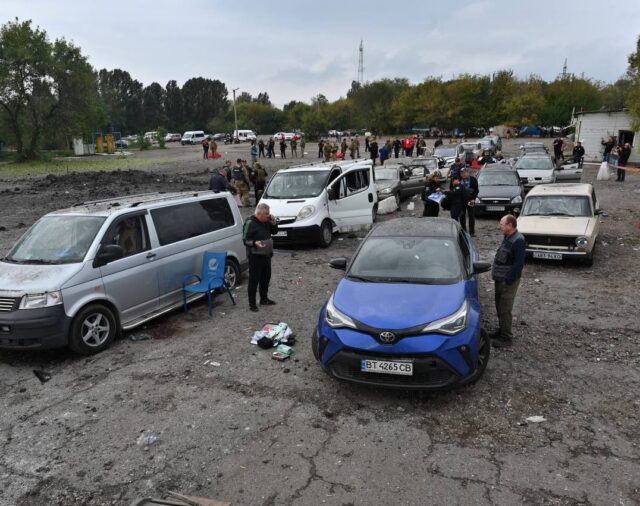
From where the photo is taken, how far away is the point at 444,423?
477 centimetres

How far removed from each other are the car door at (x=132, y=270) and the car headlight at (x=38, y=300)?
69cm

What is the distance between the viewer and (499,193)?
1598 cm

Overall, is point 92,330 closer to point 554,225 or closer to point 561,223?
point 554,225

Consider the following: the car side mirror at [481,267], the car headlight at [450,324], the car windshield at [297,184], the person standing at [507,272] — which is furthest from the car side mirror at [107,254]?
the car windshield at [297,184]

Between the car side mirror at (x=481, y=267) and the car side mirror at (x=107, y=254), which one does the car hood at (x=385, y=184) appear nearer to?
the car side mirror at (x=481, y=267)

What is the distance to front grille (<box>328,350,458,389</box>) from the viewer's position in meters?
4.77

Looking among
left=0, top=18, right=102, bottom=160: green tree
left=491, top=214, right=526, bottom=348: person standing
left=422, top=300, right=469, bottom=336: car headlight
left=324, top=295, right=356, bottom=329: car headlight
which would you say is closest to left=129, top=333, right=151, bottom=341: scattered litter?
left=324, top=295, right=356, bottom=329: car headlight

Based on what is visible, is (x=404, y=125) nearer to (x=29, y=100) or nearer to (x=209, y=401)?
(x=29, y=100)

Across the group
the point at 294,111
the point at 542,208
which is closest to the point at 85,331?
the point at 542,208

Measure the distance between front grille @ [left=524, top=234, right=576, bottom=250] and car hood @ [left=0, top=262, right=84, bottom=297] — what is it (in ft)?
28.0

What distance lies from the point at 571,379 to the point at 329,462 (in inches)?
123

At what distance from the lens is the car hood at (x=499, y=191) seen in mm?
15875

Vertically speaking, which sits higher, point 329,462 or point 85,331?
point 85,331

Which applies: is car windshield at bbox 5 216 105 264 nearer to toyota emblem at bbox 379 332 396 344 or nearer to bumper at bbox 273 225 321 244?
toyota emblem at bbox 379 332 396 344
